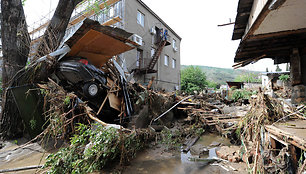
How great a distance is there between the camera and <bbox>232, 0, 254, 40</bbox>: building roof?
3.91 metres

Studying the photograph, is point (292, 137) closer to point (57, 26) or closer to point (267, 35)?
point (267, 35)

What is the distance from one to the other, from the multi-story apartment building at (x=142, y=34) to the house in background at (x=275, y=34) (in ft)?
24.6

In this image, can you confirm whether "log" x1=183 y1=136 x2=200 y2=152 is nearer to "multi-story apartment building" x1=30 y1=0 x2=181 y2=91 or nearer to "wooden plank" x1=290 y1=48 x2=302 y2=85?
"wooden plank" x1=290 y1=48 x2=302 y2=85

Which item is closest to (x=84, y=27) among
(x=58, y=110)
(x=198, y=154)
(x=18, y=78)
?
(x=58, y=110)

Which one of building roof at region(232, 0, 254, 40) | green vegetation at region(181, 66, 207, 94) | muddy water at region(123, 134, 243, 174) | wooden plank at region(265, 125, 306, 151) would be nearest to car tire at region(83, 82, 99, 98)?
muddy water at region(123, 134, 243, 174)

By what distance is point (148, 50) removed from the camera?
51.1 feet

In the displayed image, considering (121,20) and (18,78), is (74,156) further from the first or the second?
(121,20)

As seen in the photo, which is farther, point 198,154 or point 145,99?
point 145,99

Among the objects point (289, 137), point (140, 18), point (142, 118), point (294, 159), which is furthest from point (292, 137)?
point (140, 18)

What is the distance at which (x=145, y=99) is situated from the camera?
6.06 m

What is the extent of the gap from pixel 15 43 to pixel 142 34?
10.8 meters

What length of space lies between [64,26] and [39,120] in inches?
150

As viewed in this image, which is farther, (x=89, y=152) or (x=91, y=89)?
(x=91, y=89)

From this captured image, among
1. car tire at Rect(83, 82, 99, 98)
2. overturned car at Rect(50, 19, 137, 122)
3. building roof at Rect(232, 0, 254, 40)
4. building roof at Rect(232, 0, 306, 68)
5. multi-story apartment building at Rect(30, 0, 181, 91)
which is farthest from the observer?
multi-story apartment building at Rect(30, 0, 181, 91)
